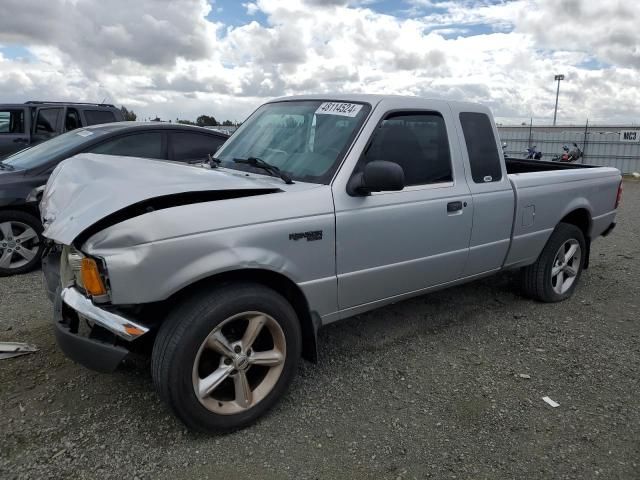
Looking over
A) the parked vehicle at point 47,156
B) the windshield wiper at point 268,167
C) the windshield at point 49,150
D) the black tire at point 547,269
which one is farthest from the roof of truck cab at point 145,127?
the black tire at point 547,269

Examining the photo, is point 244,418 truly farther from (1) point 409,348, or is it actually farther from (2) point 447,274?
(2) point 447,274

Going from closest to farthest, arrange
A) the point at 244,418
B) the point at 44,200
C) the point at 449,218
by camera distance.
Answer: the point at 244,418 < the point at 44,200 < the point at 449,218

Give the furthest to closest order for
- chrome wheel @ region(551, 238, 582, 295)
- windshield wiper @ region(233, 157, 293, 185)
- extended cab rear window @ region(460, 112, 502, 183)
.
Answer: chrome wheel @ region(551, 238, 582, 295) → extended cab rear window @ region(460, 112, 502, 183) → windshield wiper @ region(233, 157, 293, 185)

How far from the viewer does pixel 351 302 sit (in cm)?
330

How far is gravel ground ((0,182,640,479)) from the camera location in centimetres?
263

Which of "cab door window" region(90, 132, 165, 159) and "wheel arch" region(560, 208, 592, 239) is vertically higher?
"cab door window" region(90, 132, 165, 159)

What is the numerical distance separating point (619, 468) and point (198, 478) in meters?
2.10

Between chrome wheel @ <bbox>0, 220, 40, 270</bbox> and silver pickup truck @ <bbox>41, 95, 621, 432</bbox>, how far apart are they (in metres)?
2.51

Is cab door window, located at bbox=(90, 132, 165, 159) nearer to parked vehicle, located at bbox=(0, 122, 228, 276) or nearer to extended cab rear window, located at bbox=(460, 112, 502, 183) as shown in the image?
parked vehicle, located at bbox=(0, 122, 228, 276)

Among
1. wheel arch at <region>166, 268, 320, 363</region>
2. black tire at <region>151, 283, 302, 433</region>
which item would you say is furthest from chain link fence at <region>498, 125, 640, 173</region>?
black tire at <region>151, 283, 302, 433</region>

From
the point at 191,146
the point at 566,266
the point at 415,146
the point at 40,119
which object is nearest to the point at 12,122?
the point at 40,119

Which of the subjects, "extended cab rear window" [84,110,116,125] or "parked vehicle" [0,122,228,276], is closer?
"parked vehicle" [0,122,228,276]

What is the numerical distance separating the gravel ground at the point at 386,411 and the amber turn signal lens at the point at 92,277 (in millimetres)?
843

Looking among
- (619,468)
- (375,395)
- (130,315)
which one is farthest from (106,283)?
(619,468)
